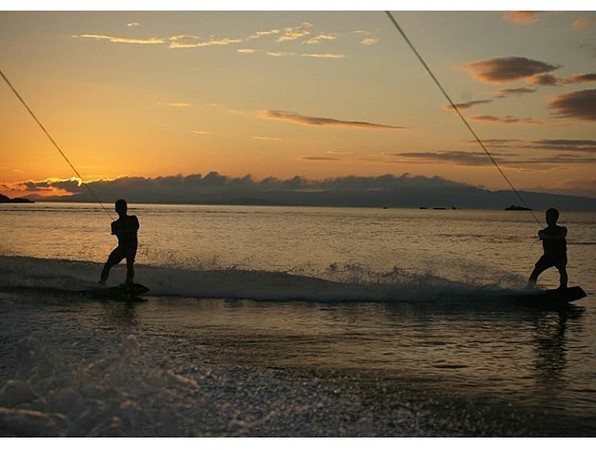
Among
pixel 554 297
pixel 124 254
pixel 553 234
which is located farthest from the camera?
pixel 124 254

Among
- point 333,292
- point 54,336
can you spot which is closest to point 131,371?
point 54,336

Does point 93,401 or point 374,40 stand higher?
point 374,40

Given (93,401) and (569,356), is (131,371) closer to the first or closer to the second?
(93,401)

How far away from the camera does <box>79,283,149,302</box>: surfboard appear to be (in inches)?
444

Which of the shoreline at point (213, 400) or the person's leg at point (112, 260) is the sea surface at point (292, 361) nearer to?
the shoreline at point (213, 400)

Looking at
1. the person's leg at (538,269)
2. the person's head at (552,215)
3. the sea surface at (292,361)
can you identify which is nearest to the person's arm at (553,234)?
the person's head at (552,215)

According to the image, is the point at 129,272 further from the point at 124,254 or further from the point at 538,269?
the point at 538,269

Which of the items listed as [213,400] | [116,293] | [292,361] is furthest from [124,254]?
[213,400]

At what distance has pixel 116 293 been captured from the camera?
11336 mm

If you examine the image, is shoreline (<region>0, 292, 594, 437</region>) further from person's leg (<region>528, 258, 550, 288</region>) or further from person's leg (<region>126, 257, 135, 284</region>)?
person's leg (<region>528, 258, 550, 288</region>)

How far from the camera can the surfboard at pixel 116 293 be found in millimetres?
11281

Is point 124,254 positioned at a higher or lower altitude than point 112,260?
higher

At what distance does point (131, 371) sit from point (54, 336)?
196cm

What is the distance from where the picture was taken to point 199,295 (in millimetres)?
12164
